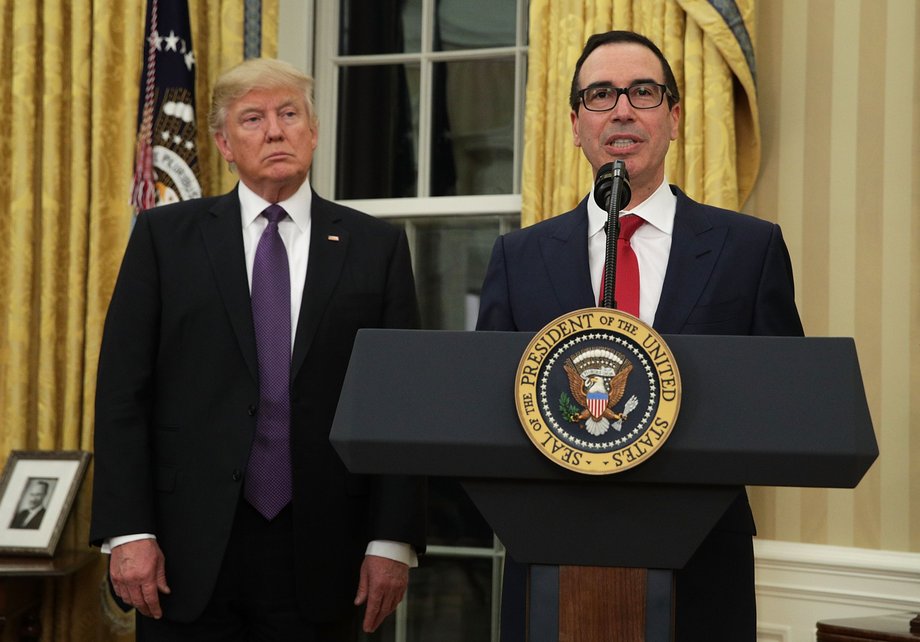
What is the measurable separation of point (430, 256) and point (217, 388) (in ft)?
5.27

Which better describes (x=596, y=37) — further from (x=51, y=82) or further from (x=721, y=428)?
(x=51, y=82)

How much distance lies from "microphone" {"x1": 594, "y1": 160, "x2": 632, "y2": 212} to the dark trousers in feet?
3.61

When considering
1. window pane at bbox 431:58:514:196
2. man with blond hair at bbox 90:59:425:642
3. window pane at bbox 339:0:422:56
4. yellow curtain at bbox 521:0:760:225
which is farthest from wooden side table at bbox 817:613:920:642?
window pane at bbox 339:0:422:56

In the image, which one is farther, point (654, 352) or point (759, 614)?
point (759, 614)

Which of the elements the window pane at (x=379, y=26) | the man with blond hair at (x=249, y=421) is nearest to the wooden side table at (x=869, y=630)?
the man with blond hair at (x=249, y=421)

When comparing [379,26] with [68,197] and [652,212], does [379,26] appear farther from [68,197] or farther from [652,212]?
[652,212]

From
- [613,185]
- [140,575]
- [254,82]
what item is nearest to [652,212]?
[613,185]

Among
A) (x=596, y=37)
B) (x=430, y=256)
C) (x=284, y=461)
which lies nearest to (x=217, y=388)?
(x=284, y=461)

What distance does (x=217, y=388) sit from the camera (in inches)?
86.2

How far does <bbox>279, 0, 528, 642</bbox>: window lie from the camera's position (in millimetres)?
3576

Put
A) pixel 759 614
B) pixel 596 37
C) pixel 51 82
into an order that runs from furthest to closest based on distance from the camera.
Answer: pixel 51 82, pixel 759 614, pixel 596 37

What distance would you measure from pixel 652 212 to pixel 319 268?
2.77ft

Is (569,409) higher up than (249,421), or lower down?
higher up

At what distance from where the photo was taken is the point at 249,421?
2.16 meters
